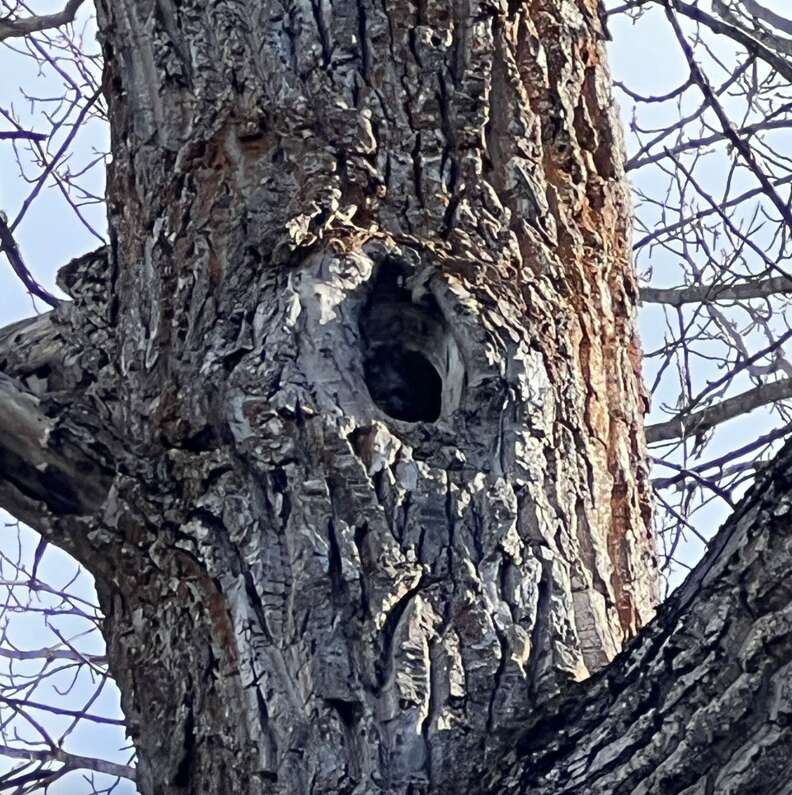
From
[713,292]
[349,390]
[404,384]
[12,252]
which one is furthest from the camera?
[713,292]

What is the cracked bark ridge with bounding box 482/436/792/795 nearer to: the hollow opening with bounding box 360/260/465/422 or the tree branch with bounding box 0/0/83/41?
the hollow opening with bounding box 360/260/465/422

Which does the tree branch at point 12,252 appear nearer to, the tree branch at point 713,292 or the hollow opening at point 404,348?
the hollow opening at point 404,348

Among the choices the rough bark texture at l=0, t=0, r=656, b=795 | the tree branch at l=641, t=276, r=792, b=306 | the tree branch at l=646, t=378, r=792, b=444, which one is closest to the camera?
the rough bark texture at l=0, t=0, r=656, b=795

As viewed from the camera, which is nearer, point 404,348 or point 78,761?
point 404,348

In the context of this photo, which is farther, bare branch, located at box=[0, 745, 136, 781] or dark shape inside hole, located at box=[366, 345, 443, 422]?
bare branch, located at box=[0, 745, 136, 781]

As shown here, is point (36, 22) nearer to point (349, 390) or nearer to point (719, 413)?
point (719, 413)

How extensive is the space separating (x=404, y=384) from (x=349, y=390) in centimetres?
14

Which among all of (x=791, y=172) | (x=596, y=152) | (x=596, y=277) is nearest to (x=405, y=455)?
(x=596, y=277)

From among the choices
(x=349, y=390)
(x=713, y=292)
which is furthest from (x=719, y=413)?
(x=349, y=390)

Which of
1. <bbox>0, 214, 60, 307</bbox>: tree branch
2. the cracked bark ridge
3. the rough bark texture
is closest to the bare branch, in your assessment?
<bbox>0, 214, 60, 307</bbox>: tree branch

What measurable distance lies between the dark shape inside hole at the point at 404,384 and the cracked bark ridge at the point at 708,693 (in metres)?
0.47

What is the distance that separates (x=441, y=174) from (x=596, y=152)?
305mm

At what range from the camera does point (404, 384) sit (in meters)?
1.76

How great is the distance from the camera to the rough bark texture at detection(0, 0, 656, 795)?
1.50 m
